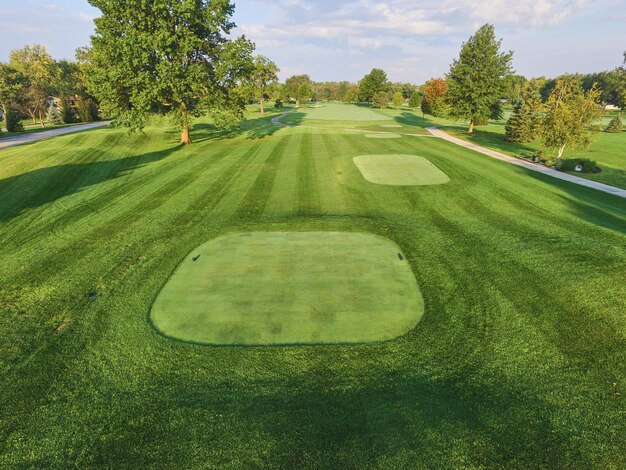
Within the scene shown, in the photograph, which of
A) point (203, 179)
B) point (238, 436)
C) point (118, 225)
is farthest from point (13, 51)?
point (238, 436)

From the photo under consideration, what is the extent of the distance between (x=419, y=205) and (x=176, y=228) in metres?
10.8

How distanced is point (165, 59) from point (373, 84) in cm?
11943

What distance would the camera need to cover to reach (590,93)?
22.9 meters

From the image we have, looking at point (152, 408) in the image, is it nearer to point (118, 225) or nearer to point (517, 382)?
point (517, 382)

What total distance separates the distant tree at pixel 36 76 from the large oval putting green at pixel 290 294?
200 ft

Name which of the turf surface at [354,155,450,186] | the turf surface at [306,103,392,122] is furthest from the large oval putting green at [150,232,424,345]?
the turf surface at [306,103,392,122]

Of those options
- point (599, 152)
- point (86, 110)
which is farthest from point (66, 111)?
point (599, 152)

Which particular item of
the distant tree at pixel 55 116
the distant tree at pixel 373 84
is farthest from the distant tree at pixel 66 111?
the distant tree at pixel 373 84

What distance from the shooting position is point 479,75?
39.2m

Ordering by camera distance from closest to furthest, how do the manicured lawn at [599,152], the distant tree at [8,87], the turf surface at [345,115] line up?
the manicured lawn at [599,152]
the distant tree at [8,87]
the turf surface at [345,115]

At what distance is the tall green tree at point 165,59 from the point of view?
25000mm

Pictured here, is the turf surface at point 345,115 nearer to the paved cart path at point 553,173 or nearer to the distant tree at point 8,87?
the paved cart path at point 553,173

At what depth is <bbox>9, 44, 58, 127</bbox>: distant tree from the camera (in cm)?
5219

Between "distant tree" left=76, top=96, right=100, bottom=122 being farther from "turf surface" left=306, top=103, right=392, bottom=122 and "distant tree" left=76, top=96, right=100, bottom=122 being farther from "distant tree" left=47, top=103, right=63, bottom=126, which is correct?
"turf surface" left=306, top=103, right=392, bottom=122
